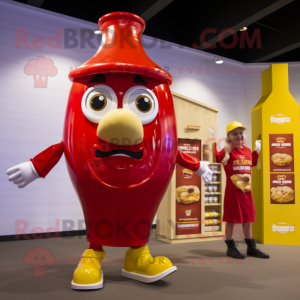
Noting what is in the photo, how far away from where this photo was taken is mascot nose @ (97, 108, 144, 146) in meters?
1.82

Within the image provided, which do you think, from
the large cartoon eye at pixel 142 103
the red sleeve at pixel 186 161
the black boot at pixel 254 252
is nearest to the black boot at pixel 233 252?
the black boot at pixel 254 252

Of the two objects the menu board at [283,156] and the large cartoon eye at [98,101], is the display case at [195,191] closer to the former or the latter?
the menu board at [283,156]

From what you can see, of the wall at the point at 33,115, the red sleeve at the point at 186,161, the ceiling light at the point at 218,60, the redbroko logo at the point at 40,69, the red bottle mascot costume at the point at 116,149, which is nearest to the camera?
the red bottle mascot costume at the point at 116,149

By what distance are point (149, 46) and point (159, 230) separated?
11.0ft

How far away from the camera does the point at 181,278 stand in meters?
2.54

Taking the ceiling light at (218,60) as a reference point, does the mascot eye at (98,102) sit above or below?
below

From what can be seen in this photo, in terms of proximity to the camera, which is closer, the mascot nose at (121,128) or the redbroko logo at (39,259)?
the mascot nose at (121,128)

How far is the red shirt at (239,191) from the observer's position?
10.9ft

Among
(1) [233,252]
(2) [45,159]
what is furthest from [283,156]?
(2) [45,159]

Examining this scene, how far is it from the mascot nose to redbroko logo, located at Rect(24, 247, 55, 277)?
1497mm

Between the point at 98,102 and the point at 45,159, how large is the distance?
1.86ft

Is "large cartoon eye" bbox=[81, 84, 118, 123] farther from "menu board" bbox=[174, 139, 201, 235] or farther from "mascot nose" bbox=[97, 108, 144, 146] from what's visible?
"menu board" bbox=[174, 139, 201, 235]

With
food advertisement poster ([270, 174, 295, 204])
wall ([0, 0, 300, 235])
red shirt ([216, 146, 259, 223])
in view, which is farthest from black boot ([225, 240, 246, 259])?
wall ([0, 0, 300, 235])

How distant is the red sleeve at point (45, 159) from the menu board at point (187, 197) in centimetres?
235
